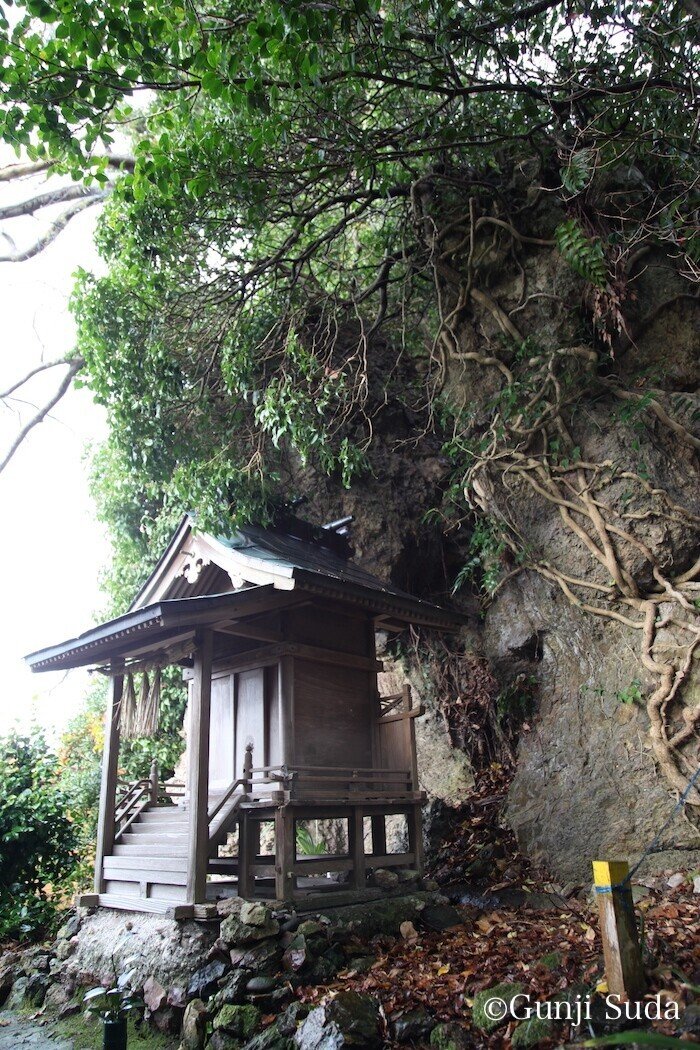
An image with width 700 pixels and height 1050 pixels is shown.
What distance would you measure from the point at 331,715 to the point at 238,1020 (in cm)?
327

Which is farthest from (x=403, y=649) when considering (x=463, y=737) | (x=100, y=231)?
(x=100, y=231)

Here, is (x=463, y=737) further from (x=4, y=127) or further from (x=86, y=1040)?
(x=4, y=127)

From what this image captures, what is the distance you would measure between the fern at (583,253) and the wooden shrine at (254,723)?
14.6ft

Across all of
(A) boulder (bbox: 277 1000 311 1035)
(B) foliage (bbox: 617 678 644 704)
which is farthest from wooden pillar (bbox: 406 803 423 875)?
(A) boulder (bbox: 277 1000 311 1035)

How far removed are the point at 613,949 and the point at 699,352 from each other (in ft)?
23.9

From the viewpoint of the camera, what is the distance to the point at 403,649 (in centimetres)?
1195

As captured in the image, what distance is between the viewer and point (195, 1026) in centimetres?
561

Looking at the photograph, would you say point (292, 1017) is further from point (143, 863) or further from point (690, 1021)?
point (143, 863)

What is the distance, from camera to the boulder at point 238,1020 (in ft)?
17.6

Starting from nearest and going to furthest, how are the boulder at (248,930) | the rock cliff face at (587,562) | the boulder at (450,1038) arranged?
the boulder at (450,1038)
the boulder at (248,930)
the rock cliff face at (587,562)

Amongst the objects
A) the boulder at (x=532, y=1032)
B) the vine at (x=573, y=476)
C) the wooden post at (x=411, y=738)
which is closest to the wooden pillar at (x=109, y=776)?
the wooden post at (x=411, y=738)

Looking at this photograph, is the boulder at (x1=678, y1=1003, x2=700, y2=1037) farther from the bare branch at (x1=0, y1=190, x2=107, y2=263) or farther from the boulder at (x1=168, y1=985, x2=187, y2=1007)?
the bare branch at (x1=0, y1=190, x2=107, y2=263)

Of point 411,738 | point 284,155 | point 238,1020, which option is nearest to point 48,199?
point 284,155

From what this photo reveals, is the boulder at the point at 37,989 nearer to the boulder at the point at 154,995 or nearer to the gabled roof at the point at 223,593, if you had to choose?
the boulder at the point at 154,995
